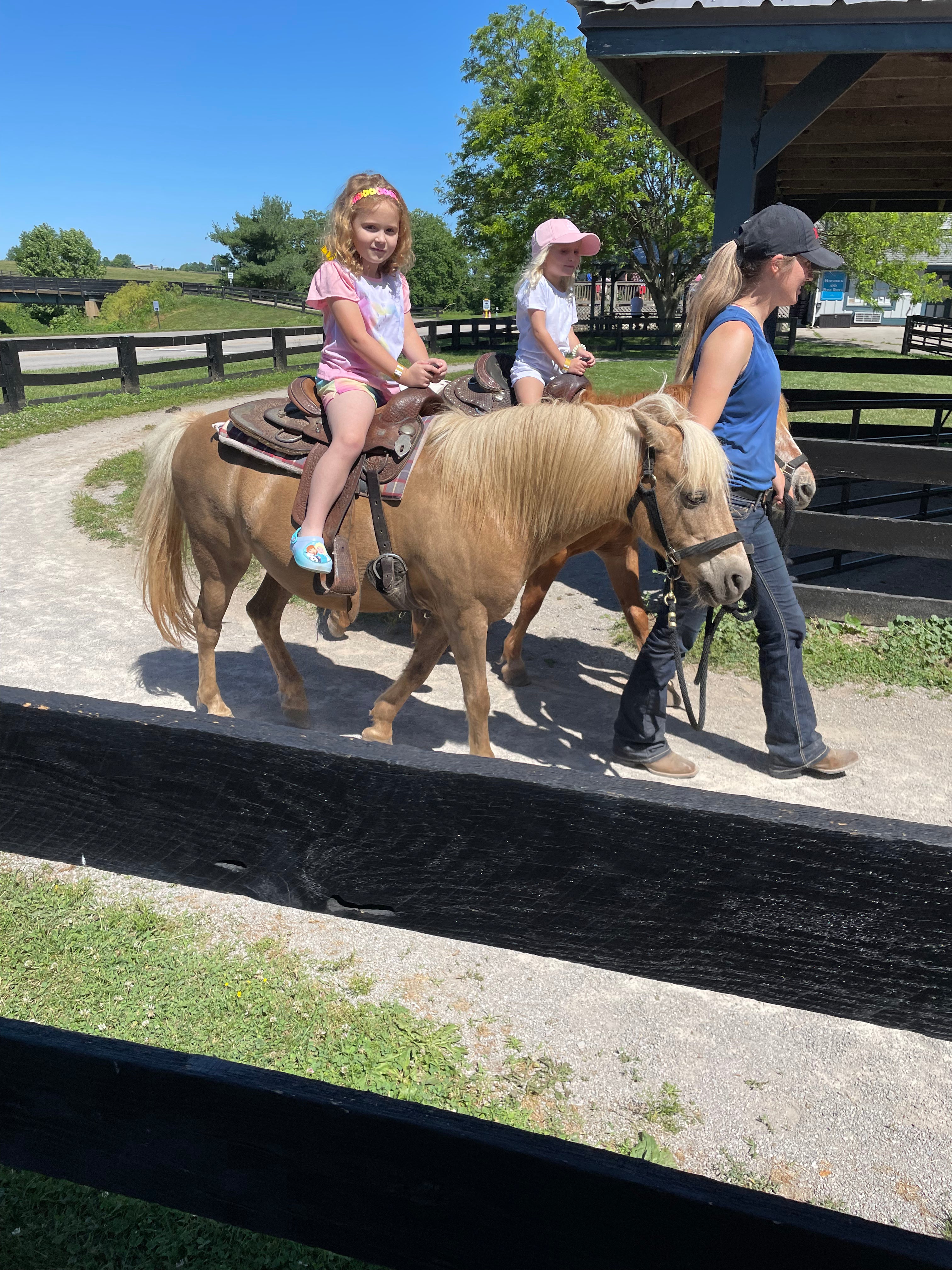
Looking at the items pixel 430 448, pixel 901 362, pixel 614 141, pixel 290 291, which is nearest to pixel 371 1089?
pixel 430 448

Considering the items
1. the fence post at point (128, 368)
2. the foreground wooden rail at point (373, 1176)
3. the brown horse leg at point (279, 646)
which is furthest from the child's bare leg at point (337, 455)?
the fence post at point (128, 368)

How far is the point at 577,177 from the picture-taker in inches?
1192

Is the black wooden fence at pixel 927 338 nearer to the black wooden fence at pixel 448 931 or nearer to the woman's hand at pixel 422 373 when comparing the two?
the woman's hand at pixel 422 373

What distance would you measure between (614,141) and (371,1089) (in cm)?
3265

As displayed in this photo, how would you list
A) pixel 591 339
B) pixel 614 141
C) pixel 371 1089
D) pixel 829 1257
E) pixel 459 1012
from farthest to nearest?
pixel 591 339 < pixel 614 141 < pixel 459 1012 < pixel 371 1089 < pixel 829 1257

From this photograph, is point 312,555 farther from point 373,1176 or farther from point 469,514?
point 373,1176

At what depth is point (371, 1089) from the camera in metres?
2.34

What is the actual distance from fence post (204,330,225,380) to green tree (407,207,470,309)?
3130 centimetres

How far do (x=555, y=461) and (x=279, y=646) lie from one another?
79.1 inches

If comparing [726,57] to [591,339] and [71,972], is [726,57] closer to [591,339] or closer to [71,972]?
[71,972]

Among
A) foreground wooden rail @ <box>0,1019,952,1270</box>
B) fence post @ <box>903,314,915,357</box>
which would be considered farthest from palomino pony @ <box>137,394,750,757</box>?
fence post @ <box>903,314,915,357</box>

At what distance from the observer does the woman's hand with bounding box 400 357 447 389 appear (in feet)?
11.6

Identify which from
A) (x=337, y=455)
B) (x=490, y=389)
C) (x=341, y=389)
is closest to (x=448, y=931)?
(x=337, y=455)

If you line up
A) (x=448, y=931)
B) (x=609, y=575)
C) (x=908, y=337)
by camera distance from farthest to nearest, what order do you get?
(x=908, y=337) → (x=609, y=575) → (x=448, y=931)
